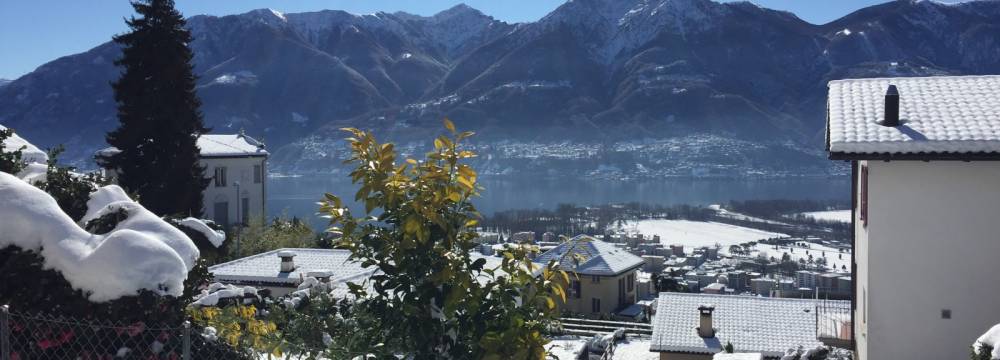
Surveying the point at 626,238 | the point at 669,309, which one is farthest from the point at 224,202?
the point at 626,238

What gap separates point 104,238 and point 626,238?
340 feet

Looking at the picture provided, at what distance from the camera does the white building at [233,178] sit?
3769 cm

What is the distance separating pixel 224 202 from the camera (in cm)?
3838

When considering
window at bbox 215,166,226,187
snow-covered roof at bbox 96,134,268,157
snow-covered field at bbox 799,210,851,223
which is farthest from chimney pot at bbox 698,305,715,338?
snow-covered field at bbox 799,210,851,223

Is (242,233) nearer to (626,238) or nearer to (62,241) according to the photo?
(62,241)

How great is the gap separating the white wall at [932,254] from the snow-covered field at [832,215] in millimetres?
143472

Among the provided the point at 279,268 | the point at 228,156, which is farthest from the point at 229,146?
A: the point at 279,268

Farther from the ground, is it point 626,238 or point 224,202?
point 224,202

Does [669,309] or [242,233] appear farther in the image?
[242,233]

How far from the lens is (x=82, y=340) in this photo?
474cm

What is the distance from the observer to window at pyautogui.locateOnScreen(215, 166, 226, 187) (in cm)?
3800

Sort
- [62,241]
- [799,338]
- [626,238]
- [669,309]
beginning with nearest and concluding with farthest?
1. [62,241]
2. [799,338]
3. [669,309]
4. [626,238]

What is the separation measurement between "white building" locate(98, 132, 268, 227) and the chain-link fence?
32715mm

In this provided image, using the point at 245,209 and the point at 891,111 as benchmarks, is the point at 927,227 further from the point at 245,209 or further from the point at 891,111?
the point at 245,209
